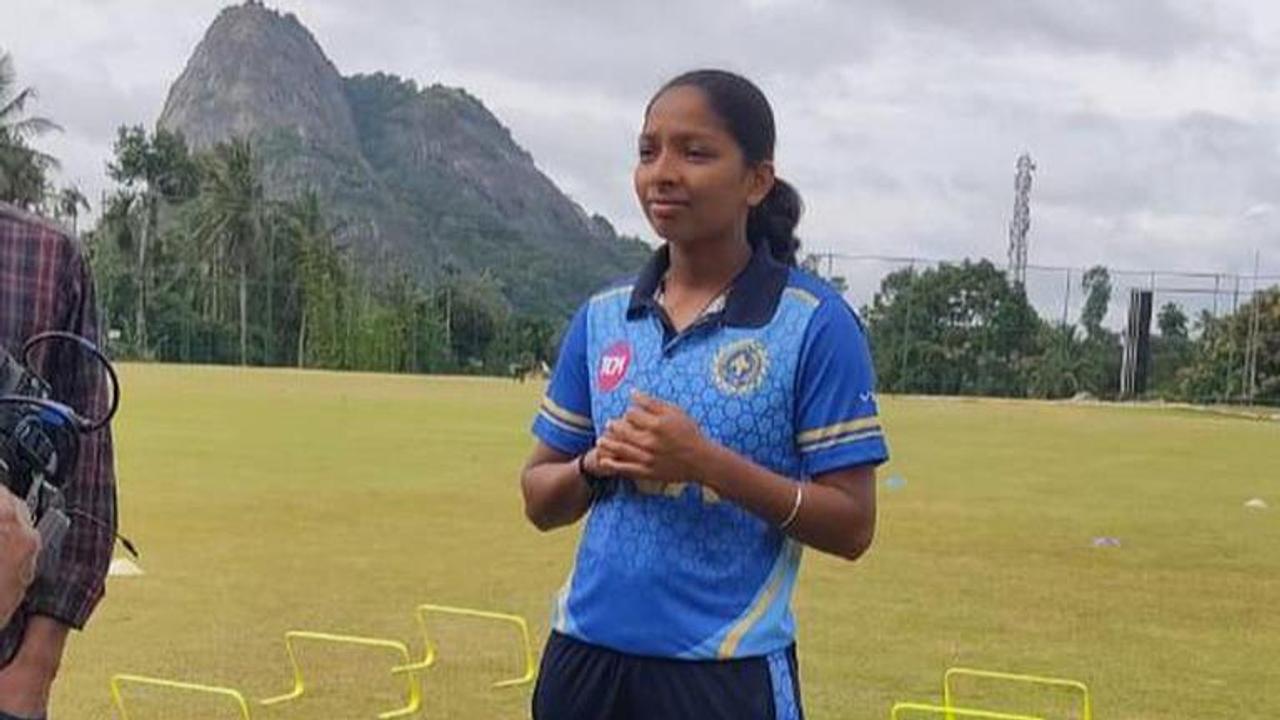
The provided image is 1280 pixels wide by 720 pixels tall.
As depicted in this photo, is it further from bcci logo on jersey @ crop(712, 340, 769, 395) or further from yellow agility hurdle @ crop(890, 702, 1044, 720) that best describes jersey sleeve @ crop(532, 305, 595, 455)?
yellow agility hurdle @ crop(890, 702, 1044, 720)

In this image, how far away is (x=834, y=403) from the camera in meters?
2.48

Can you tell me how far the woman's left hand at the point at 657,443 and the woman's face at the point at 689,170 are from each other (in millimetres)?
344

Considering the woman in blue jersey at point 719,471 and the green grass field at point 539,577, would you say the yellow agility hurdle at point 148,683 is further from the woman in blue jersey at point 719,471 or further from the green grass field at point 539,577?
the woman in blue jersey at point 719,471

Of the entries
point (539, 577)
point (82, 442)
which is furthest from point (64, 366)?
point (539, 577)

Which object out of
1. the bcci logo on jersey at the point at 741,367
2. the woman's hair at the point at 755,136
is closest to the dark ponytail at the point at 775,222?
the woman's hair at the point at 755,136

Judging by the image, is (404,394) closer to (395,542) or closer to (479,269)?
(395,542)

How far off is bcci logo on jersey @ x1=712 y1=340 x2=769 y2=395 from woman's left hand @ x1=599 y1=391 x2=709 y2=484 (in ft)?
0.44

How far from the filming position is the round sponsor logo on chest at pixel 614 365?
8.54ft

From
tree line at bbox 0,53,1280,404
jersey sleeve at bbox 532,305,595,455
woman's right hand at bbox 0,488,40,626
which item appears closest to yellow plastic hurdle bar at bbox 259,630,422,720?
jersey sleeve at bbox 532,305,595,455

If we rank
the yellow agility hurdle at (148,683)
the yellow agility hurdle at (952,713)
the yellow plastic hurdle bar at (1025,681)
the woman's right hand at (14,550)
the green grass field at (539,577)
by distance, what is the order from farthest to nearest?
the green grass field at (539,577), the yellow plastic hurdle bar at (1025,681), the yellow agility hurdle at (148,683), the yellow agility hurdle at (952,713), the woman's right hand at (14,550)

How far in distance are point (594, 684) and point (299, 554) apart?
8.71 metres

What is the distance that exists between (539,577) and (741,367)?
7942 mm

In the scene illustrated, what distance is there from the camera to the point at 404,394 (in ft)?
121

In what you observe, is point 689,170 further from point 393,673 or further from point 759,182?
point 393,673
